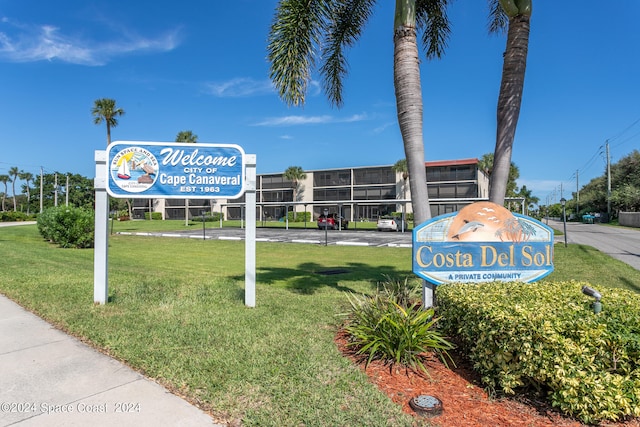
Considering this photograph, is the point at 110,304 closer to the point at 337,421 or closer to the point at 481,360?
the point at 337,421

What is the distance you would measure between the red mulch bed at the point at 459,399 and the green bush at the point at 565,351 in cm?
13

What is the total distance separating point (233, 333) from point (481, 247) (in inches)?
133

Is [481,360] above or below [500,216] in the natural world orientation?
below

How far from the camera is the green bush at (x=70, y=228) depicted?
17.3m

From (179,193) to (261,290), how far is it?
2.59m

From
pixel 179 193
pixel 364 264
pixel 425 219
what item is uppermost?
pixel 179 193

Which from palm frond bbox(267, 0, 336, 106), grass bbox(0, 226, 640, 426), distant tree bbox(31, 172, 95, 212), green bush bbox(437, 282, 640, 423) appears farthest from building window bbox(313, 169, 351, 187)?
green bush bbox(437, 282, 640, 423)

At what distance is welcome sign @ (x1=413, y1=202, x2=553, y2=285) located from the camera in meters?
5.03

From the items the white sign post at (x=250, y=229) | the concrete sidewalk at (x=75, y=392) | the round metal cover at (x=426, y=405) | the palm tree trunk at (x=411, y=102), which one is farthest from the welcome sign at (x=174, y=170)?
the round metal cover at (x=426, y=405)

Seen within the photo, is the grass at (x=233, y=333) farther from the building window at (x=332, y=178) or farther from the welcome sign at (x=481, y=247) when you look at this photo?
the building window at (x=332, y=178)

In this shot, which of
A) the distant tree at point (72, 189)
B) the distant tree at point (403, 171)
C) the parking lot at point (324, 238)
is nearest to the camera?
the parking lot at point (324, 238)

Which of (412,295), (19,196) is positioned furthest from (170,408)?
(19,196)

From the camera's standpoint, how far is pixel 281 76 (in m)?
6.56

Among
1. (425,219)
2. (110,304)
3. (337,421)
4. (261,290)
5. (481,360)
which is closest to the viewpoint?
(337,421)
